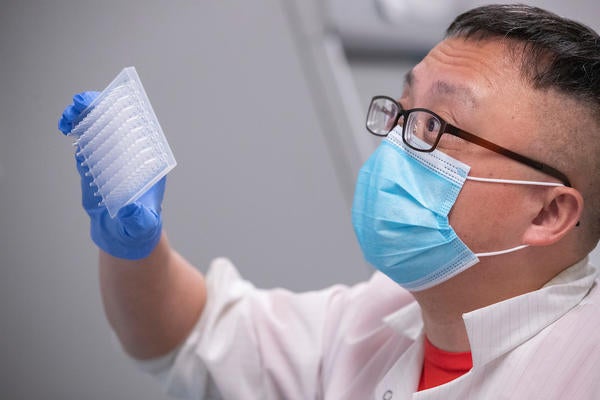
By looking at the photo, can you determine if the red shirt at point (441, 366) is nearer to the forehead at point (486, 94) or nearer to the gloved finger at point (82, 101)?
the forehead at point (486, 94)

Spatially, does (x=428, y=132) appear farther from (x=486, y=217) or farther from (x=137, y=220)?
(x=137, y=220)

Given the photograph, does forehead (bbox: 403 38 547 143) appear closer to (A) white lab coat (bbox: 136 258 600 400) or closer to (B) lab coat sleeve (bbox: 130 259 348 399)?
(A) white lab coat (bbox: 136 258 600 400)

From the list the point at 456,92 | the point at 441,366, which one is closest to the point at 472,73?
the point at 456,92

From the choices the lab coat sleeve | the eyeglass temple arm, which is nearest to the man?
the eyeglass temple arm

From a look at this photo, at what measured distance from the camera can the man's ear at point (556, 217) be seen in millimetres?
1187

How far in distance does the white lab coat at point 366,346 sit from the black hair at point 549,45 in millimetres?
315

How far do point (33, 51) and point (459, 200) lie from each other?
86cm

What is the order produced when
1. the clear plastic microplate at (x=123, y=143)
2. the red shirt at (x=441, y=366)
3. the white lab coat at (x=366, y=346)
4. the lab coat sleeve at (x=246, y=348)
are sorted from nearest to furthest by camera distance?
the clear plastic microplate at (x=123, y=143), the white lab coat at (x=366, y=346), the red shirt at (x=441, y=366), the lab coat sleeve at (x=246, y=348)

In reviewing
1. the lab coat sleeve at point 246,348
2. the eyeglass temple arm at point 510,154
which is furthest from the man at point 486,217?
the lab coat sleeve at point 246,348

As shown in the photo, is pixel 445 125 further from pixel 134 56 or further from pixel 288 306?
pixel 134 56

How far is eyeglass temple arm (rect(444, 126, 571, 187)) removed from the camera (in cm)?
118

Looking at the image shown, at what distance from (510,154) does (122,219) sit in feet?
2.04

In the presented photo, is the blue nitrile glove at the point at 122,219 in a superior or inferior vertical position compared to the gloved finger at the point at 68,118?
inferior

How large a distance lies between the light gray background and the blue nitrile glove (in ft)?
0.96
